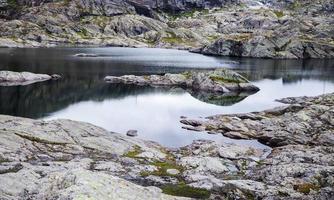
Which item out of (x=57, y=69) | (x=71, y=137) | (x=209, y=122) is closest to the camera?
(x=71, y=137)

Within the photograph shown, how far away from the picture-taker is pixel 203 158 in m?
46.8

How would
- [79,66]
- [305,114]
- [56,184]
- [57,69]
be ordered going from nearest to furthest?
[56,184] → [305,114] → [57,69] → [79,66]

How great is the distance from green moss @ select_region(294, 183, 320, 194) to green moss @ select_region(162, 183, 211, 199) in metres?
9.88

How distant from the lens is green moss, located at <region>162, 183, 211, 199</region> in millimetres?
30484

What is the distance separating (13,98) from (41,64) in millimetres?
65536

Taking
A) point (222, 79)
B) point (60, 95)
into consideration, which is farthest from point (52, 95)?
point (222, 79)

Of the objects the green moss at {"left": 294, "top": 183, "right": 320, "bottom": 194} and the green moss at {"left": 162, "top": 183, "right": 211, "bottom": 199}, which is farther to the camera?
the green moss at {"left": 294, "top": 183, "right": 320, "bottom": 194}

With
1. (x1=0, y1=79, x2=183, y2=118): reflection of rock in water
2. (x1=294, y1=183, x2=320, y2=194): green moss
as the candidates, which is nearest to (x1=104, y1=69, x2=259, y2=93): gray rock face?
(x1=0, y1=79, x2=183, y2=118): reflection of rock in water

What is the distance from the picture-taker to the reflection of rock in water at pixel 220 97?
105 metres

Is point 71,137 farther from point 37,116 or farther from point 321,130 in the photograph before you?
point 321,130

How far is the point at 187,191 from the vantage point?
3195 cm

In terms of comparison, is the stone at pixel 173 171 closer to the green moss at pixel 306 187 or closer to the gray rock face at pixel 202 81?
the green moss at pixel 306 187

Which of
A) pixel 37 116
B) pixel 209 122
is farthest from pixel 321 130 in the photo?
pixel 37 116

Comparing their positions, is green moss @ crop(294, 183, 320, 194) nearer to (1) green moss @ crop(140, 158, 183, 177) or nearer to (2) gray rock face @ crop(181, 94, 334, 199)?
(2) gray rock face @ crop(181, 94, 334, 199)
